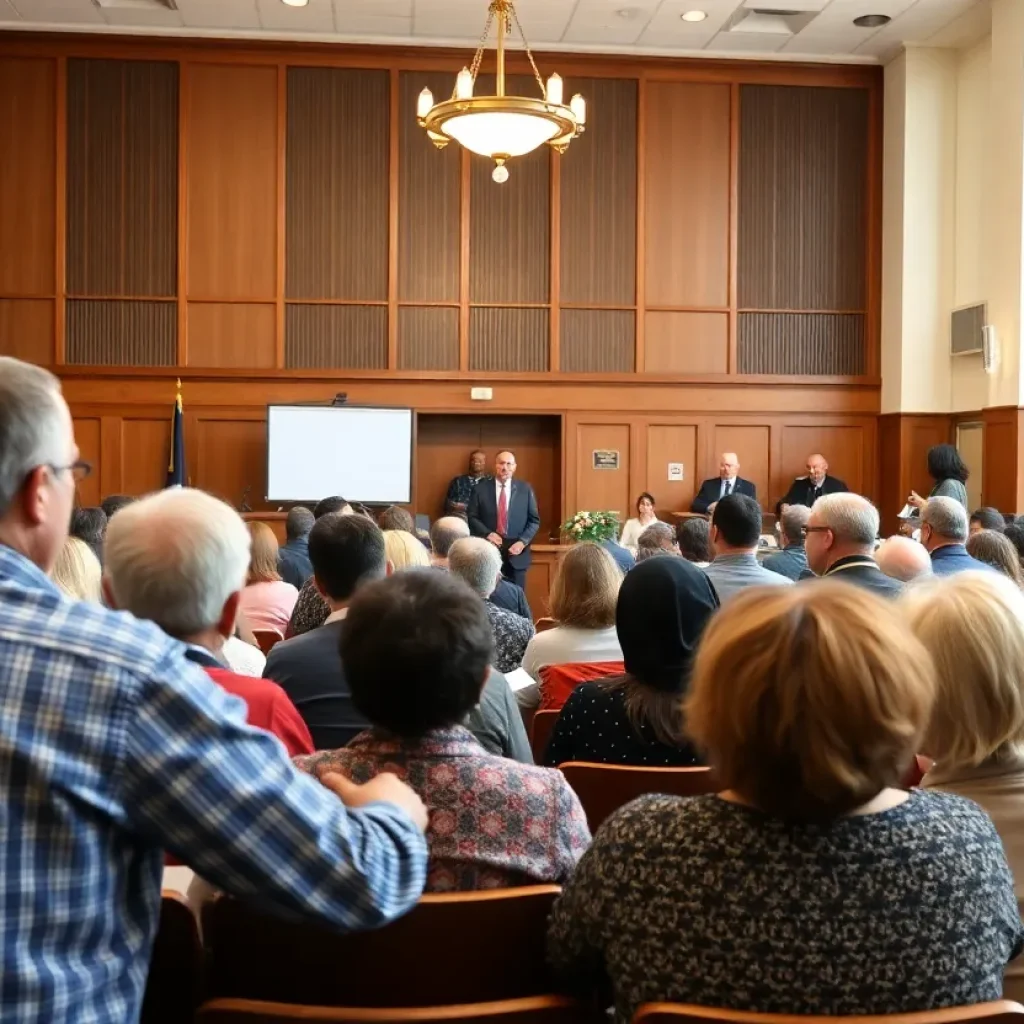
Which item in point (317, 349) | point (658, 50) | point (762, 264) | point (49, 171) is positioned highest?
point (658, 50)

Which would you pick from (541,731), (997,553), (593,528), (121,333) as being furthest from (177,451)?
(541,731)

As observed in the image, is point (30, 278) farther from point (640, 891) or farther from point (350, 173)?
point (640, 891)

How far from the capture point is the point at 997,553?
481cm

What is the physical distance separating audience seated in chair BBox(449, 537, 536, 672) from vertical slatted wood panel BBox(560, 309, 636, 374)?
684cm

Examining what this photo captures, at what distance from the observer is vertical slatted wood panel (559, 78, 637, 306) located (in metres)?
11.1

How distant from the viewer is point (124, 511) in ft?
6.23

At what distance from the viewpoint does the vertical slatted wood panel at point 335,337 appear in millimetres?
10945

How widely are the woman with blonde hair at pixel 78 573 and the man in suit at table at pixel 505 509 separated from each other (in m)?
6.58

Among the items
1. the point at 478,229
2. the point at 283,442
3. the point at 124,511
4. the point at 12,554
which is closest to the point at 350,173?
the point at 478,229

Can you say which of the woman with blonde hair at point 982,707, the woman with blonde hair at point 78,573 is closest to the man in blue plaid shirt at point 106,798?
the woman with blonde hair at point 982,707

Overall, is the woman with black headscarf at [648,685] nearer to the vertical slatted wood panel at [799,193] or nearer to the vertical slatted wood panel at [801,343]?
the vertical slatted wood panel at [801,343]

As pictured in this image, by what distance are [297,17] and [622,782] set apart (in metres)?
9.74

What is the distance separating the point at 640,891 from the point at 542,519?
1014 cm

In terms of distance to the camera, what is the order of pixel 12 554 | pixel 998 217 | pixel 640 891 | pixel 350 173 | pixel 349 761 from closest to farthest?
1. pixel 12 554
2. pixel 640 891
3. pixel 349 761
4. pixel 998 217
5. pixel 350 173
